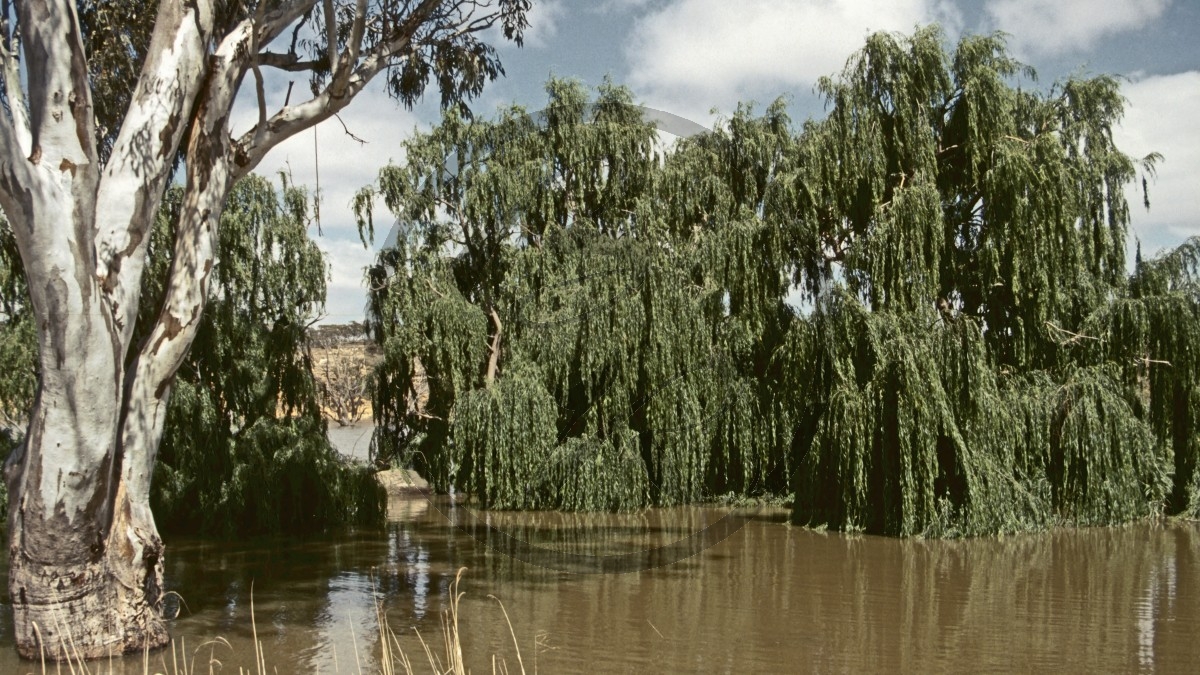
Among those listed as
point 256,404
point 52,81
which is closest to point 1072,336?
point 256,404

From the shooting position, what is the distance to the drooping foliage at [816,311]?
12.9 meters

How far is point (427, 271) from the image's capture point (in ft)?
53.8

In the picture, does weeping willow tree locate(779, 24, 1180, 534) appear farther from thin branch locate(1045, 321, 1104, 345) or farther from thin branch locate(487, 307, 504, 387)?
thin branch locate(487, 307, 504, 387)

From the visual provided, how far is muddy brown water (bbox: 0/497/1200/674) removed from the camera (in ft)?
25.0

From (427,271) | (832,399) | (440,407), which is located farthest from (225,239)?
(832,399)

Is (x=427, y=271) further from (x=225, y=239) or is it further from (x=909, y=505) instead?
(x=909, y=505)

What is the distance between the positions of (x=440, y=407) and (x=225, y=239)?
4.36 m

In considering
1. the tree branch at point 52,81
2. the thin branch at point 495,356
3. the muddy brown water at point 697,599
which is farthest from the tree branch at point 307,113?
the thin branch at point 495,356

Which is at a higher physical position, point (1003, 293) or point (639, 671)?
point (1003, 293)

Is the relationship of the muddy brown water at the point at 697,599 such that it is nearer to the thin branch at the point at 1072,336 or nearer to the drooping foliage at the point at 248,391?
the drooping foliage at the point at 248,391

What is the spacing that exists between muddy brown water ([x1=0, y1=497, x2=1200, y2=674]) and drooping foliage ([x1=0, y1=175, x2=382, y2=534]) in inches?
29.2

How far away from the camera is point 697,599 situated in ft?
31.7

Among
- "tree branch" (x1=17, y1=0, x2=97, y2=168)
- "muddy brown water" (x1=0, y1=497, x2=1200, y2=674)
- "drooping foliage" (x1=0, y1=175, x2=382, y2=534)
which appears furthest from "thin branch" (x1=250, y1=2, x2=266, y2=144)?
"drooping foliage" (x1=0, y1=175, x2=382, y2=534)

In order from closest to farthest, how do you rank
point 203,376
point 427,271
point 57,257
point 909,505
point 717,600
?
1. point 57,257
2. point 717,600
3. point 909,505
4. point 203,376
5. point 427,271
